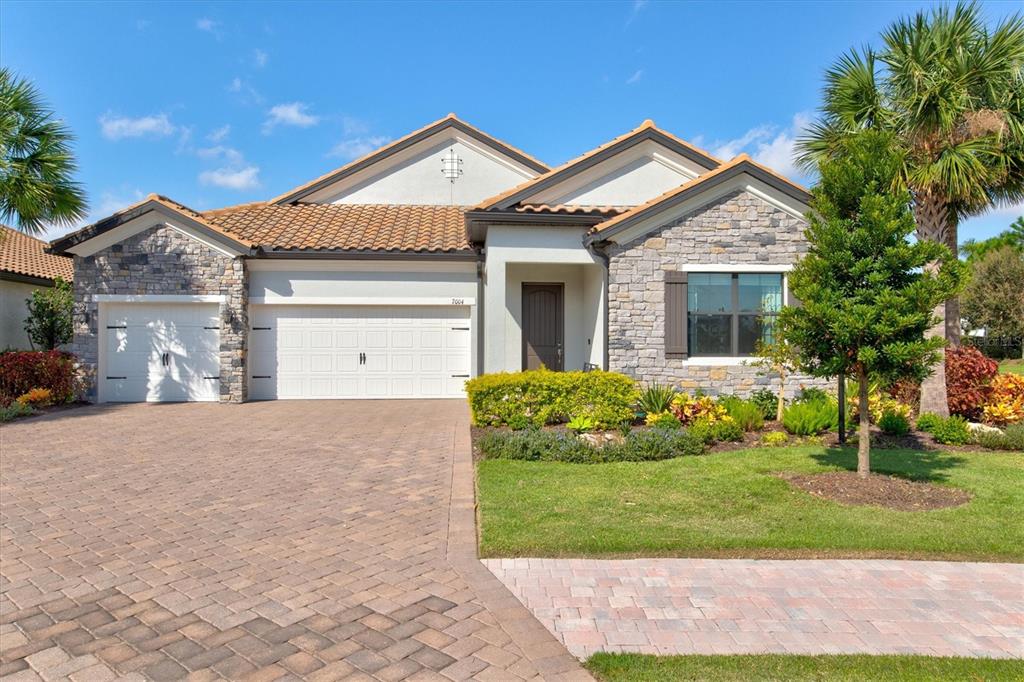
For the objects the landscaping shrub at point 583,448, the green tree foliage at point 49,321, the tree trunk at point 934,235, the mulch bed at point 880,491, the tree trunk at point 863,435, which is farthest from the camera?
the green tree foliage at point 49,321

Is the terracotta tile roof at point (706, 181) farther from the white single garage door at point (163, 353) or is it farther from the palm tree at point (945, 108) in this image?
the white single garage door at point (163, 353)

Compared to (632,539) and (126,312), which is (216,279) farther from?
(632,539)

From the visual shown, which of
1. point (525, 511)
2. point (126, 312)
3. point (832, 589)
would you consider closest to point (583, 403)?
point (525, 511)

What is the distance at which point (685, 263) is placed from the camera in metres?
11.8

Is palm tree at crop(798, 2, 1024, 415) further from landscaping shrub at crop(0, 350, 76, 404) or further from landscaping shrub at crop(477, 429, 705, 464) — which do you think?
landscaping shrub at crop(0, 350, 76, 404)

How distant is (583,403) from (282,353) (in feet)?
27.6

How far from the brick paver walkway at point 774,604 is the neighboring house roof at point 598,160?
908 cm

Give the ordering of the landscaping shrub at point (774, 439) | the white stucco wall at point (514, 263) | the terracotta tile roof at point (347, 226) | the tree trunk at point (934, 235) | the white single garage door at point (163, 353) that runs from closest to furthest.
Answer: the landscaping shrub at point (774, 439)
the tree trunk at point (934, 235)
the white stucco wall at point (514, 263)
the white single garage door at point (163, 353)
the terracotta tile roof at point (347, 226)

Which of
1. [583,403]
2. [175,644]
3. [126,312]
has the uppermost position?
[126,312]

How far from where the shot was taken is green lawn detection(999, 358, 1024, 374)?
2654cm

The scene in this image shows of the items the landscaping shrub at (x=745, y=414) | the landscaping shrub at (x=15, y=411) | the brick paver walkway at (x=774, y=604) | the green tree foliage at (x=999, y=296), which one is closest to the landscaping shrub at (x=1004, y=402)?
the landscaping shrub at (x=745, y=414)

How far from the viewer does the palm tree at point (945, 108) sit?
34.6 ft

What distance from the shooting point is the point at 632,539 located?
531 cm

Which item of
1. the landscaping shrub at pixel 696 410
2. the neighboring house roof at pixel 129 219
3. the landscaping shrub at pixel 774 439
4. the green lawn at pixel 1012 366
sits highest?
the neighboring house roof at pixel 129 219
